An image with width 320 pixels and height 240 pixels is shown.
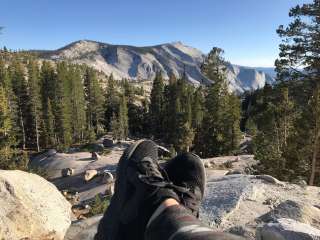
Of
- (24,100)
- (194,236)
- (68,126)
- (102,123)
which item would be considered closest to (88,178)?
(194,236)

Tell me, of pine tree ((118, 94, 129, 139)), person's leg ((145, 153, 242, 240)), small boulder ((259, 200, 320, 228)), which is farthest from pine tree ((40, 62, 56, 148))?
person's leg ((145, 153, 242, 240))

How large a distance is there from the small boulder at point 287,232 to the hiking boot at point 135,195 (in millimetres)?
1380

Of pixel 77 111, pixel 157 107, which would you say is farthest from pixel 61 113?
pixel 157 107

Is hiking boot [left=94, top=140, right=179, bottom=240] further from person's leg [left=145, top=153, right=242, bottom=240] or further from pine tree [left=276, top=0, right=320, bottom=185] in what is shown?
pine tree [left=276, top=0, right=320, bottom=185]

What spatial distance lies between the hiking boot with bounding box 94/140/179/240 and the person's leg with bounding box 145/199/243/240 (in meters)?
0.23

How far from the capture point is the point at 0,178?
19.2ft

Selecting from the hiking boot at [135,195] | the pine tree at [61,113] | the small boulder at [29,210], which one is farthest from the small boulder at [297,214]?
the pine tree at [61,113]

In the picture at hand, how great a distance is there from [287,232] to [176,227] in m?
1.92

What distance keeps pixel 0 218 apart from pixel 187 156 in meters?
3.17

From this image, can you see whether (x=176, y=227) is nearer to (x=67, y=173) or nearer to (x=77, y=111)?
(x=67, y=173)

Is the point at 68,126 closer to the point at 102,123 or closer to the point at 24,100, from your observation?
the point at 24,100

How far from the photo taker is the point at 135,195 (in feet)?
10.2

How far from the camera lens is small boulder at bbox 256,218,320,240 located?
3600 millimetres

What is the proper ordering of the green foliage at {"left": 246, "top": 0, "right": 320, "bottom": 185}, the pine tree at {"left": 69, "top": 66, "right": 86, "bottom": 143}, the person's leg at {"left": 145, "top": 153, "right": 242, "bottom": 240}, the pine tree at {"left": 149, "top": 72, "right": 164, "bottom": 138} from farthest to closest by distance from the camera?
the pine tree at {"left": 149, "top": 72, "right": 164, "bottom": 138}, the pine tree at {"left": 69, "top": 66, "right": 86, "bottom": 143}, the green foliage at {"left": 246, "top": 0, "right": 320, "bottom": 185}, the person's leg at {"left": 145, "top": 153, "right": 242, "bottom": 240}
